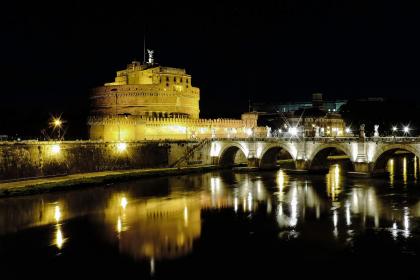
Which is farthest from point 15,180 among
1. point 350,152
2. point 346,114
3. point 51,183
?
point 346,114

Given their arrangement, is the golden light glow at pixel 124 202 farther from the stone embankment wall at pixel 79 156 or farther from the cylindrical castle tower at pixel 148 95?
the cylindrical castle tower at pixel 148 95

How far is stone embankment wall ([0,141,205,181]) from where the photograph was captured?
27.1 m

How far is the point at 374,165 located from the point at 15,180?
20934 millimetres

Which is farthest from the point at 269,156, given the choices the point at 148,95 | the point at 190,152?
the point at 148,95

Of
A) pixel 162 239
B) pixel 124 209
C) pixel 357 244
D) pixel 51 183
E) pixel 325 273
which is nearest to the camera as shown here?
pixel 325 273

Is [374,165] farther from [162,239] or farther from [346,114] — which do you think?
[346,114]

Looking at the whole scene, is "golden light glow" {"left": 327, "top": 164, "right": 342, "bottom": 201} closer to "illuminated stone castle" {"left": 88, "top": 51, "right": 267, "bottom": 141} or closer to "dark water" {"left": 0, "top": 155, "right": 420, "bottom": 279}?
"dark water" {"left": 0, "top": 155, "right": 420, "bottom": 279}

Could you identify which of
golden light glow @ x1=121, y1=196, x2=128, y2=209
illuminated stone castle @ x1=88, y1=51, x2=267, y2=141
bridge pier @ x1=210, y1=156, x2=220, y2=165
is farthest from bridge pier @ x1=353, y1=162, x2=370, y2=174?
illuminated stone castle @ x1=88, y1=51, x2=267, y2=141

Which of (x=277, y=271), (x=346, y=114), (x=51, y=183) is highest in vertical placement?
(x=346, y=114)

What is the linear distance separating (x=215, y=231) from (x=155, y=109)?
3058cm

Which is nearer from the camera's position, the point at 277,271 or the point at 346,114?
the point at 277,271

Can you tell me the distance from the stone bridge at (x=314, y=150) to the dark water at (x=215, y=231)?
176 centimetres

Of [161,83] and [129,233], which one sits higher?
[161,83]

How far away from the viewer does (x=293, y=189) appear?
25.5 m
